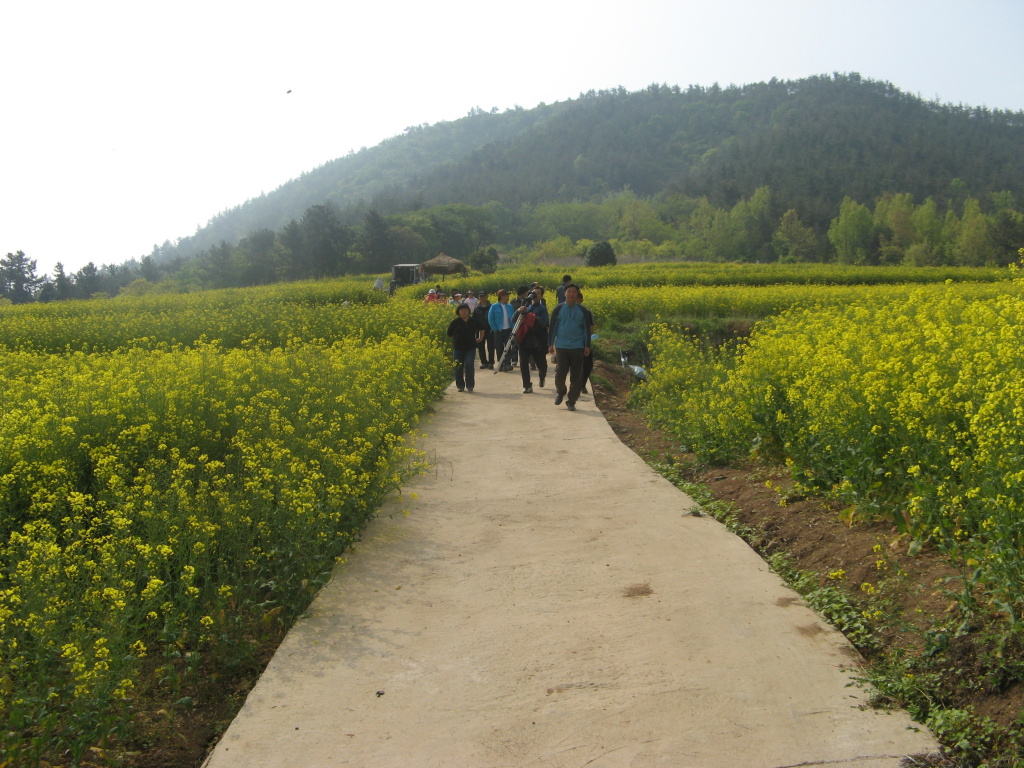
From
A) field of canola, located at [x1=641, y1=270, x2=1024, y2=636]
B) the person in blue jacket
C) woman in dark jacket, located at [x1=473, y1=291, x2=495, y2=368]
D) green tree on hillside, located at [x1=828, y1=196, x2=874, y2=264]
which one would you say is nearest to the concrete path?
field of canola, located at [x1=641, y1=270, x2=1024, y2=636]

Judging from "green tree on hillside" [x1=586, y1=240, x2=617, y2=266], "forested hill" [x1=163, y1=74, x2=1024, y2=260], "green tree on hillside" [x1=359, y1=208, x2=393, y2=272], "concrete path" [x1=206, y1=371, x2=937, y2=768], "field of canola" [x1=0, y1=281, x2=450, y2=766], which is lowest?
"concrete path" [x1=206, y1=371, x2=937, y2=768]

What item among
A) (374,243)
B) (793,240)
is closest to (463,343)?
(374,243)

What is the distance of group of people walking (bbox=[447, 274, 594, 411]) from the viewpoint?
11.9 metres

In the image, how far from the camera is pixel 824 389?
708cm

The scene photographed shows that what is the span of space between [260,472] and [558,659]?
9.43 ft

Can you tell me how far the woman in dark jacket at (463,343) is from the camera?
13797mm

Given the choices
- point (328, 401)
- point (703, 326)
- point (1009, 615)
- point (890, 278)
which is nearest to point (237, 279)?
point (890, 278)

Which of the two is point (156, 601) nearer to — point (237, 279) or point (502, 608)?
point (502, 608)

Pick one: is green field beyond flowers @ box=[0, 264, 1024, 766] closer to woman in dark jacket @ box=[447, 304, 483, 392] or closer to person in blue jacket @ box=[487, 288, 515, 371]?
woman in dark jacket @ box=[447, 304, 483, 392]

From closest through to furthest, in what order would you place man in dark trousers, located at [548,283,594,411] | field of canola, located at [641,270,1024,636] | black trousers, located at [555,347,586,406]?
1. field of canola, located at [641,270,1024,636]
2. man in dark trousers, located at [548,283,594,411]
3. black trousers, located at [555,347,586,406]

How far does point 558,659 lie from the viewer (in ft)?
14.1

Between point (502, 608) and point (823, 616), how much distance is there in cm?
187

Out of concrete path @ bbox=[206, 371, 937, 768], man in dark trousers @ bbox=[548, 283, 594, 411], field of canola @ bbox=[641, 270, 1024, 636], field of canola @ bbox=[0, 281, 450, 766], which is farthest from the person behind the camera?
man in dark trousers @ bbox=[548, 283, 594, 411]

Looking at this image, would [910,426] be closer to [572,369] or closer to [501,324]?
[572,369]
